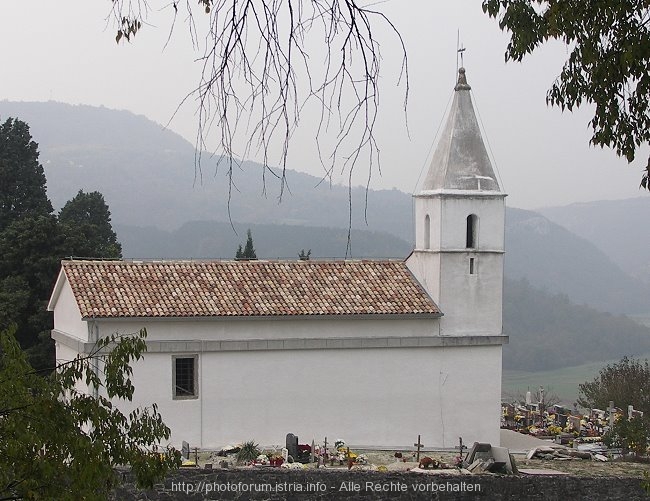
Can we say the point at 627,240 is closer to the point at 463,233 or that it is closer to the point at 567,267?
the point at 567,267

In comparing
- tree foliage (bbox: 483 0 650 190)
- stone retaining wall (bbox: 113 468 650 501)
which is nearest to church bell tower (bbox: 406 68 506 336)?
stone retaining wall (bbox: 113 468 650 501)

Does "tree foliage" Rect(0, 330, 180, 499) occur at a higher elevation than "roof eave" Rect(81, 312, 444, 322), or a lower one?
lower

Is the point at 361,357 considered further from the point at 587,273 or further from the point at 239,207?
the point at 587,273

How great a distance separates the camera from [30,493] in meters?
9.68

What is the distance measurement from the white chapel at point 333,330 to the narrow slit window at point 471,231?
4 centimetres

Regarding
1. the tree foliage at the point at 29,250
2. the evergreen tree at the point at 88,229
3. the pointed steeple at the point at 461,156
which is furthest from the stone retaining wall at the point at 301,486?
the evergreen tree at the point at 88,229

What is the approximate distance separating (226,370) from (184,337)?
1181mm

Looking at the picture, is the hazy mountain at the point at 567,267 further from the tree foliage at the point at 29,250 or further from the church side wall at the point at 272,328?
the church side wall at the point at 272,328

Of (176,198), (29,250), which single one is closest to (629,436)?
(29,250)

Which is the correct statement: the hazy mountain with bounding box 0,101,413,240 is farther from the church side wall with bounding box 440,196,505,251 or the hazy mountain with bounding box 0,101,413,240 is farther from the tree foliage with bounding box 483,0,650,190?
the tree foliage with bounding box 483,0,650,190

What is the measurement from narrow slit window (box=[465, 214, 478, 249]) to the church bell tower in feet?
0.08

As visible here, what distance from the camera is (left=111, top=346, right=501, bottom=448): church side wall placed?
24.6 meters

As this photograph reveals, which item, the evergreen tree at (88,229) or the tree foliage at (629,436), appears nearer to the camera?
the tree foliage at (629,436)

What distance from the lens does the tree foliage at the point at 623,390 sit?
32562 millimetres
